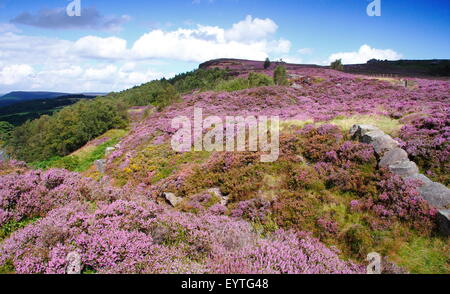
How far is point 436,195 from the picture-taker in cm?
710

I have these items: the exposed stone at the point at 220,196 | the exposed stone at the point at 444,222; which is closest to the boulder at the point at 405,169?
the exposed stone at the point at 444,222

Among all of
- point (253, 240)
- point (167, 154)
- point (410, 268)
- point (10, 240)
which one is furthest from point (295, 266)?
point (167, 154)

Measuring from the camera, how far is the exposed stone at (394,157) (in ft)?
29.8

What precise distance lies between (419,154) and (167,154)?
14.6m

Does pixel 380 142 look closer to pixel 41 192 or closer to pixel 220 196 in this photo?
pixel 220 196

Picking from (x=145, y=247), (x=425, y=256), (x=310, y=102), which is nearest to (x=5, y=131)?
(x=310, y=102)

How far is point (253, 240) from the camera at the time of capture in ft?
19.9

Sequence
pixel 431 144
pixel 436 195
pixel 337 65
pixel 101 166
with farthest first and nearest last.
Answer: pixel 337 65 < pixel 101 166 < pixel 431 144 < pixel 436 195

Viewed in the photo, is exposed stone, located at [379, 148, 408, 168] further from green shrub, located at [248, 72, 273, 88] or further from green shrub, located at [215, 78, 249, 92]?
green shrub, located at [248, 72, 273, 88]
